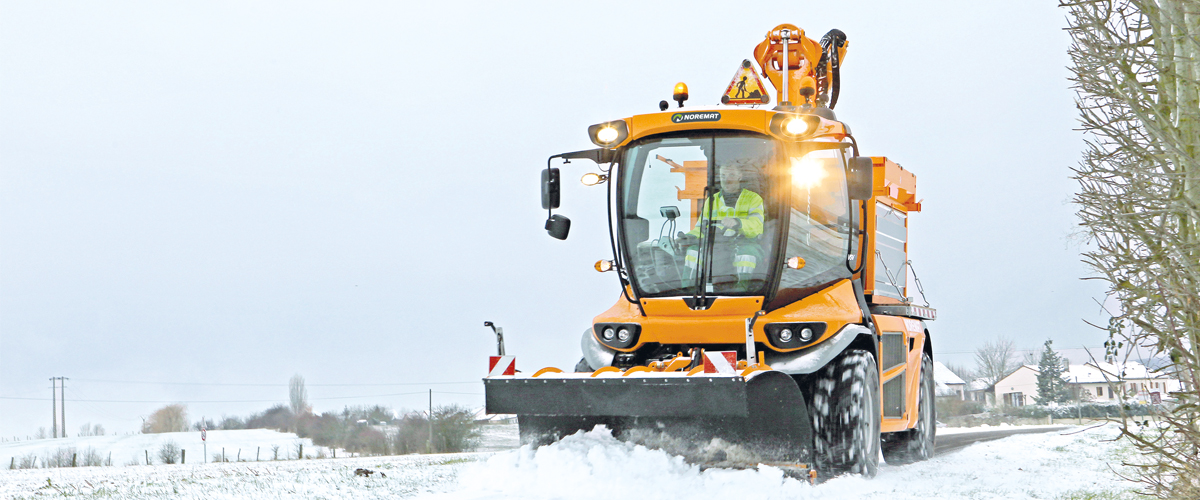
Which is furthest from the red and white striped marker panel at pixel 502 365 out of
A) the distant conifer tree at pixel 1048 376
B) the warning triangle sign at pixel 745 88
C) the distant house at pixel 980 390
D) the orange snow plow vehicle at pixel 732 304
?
the distant house at pixel 980 390

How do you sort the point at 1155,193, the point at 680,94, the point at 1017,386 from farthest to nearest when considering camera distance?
1. the point at 1017,386
2. the point at 680,94
3. the point at 1155,193

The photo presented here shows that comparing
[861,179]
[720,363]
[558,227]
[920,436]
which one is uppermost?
[861,179]

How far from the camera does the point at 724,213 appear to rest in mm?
7938

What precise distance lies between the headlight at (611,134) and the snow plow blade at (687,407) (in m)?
2.07

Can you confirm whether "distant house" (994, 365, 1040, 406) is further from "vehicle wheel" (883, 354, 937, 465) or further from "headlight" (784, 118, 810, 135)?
"headlight" (784, 118, 810, 135)

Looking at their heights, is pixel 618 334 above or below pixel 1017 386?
above

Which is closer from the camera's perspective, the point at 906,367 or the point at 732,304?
the point at 732,304

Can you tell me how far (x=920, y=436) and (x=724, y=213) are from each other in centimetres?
428

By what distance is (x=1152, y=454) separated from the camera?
4.51 meters

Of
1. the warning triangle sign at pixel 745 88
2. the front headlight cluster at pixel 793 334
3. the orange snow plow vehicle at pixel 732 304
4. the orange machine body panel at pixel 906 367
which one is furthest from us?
the warning triangle sign at pixel 745 88

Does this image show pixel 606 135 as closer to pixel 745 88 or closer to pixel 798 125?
pixel 798 125

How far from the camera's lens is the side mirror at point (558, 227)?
8.11 m

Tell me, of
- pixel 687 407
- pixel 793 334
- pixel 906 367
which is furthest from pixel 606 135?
pixel 906 367

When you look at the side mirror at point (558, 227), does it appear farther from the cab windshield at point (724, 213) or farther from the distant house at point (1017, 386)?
the distant house at point (1017, 386)
